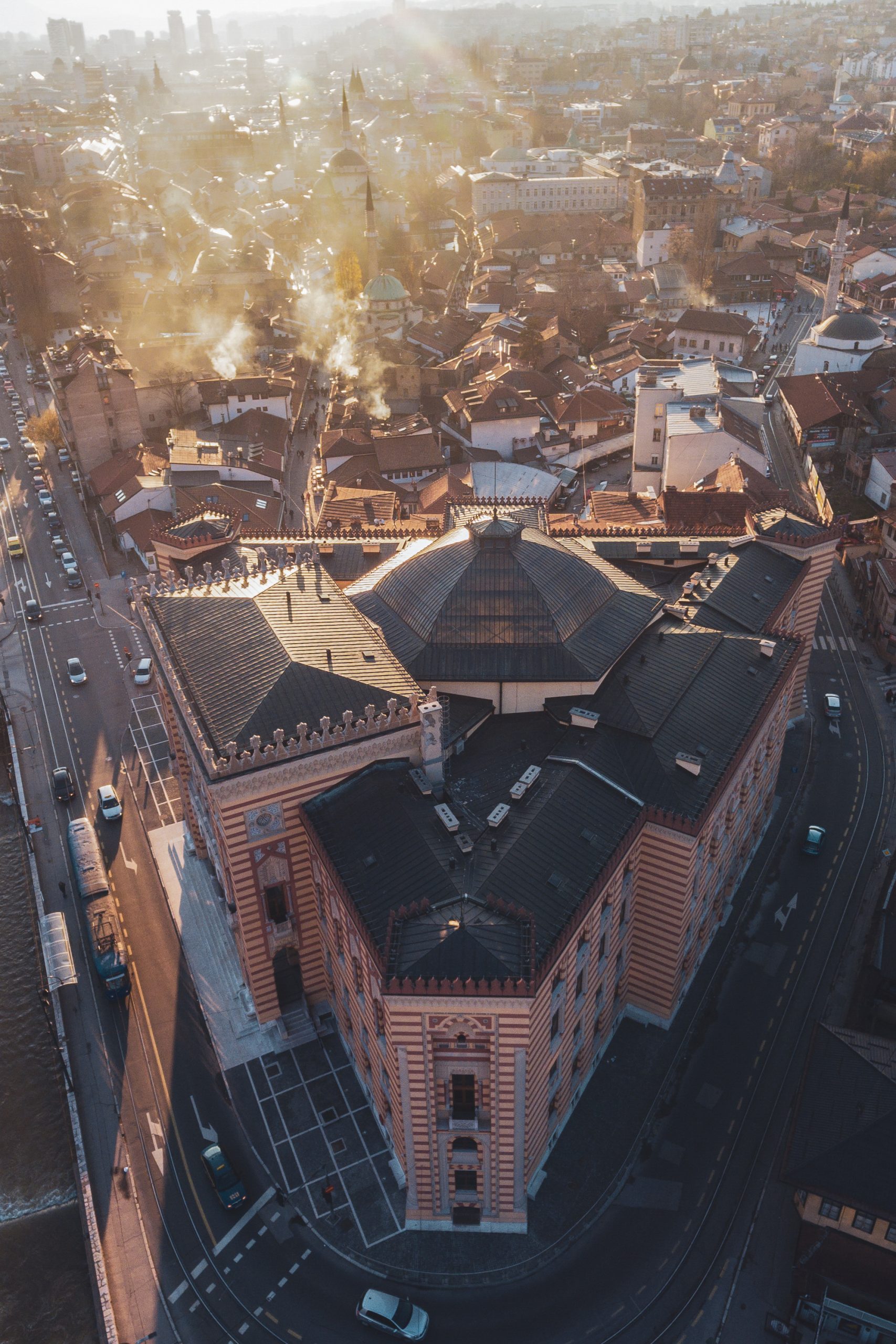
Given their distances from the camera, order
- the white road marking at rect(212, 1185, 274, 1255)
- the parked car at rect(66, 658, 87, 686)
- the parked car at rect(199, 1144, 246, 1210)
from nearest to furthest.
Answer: the white road marking at rect(212, 1185, 274, 1255) → the parked car at rect(199, 1144, 246, 1210) → the parked car at rect(66, 658, 87, 686)

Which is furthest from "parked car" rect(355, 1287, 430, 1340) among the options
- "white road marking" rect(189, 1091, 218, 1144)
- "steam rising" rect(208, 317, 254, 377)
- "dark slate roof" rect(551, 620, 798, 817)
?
"steam rising" rect(208, 317, 254, 377)

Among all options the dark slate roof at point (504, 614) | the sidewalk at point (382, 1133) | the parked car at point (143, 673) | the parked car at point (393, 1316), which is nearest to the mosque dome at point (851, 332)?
the dark slate roof at point (504, 614)

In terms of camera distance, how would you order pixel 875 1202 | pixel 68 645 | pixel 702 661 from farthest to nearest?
pixel 68 645 → pixel 702 661 → pixel 875 1202

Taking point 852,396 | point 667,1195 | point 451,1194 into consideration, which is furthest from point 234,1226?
point 852,396

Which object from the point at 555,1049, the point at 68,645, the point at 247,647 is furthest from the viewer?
the point at 68,645

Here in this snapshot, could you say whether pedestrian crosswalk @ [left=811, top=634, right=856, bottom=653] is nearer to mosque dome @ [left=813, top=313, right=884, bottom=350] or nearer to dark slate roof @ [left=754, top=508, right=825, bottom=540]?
dark slate roof @ [left=754, top=508, right=825, bottom=540]

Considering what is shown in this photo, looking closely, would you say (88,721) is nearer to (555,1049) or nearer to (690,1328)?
(555,1049)

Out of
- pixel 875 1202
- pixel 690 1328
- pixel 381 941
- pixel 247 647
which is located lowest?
pixel 690 1328
